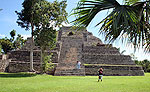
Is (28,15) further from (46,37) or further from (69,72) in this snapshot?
(69,72)

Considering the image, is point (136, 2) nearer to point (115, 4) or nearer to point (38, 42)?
point (115, 4)

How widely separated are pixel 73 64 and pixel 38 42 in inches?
158

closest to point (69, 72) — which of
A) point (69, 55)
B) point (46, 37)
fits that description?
point (46, 37)

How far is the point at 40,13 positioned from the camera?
13.2 m

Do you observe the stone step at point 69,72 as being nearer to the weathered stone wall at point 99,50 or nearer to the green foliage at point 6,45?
the weathered stone wall at point 99,50

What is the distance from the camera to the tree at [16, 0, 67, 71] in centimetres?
1327

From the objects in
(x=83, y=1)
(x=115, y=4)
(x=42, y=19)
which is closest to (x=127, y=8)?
(x=115, y=4)

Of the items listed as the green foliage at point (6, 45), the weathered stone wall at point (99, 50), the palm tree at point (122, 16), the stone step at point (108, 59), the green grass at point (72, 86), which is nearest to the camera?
the palm tree at point (122, 16)

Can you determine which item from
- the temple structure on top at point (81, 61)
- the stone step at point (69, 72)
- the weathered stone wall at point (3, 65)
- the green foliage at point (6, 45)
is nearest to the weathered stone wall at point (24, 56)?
the temple structure on top at point (81, 61)

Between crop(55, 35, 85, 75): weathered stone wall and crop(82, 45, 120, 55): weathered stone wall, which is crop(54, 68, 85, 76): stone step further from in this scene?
crop(82, 45, 120, 55): weathered stone wall

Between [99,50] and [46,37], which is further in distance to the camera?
[99,50]

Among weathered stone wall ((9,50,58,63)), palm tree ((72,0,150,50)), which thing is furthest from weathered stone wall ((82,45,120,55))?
palm tree ((72,0,150,50))

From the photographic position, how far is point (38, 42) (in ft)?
46.0

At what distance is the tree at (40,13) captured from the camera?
1327 centimetres
